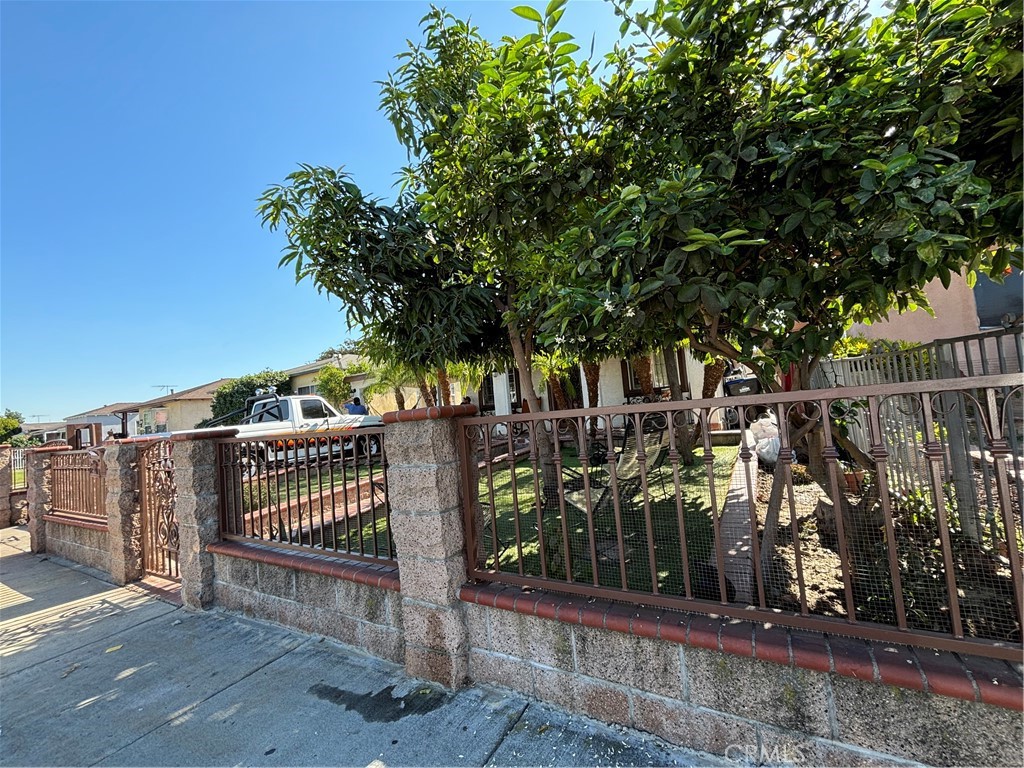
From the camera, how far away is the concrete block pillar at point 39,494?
652 cm

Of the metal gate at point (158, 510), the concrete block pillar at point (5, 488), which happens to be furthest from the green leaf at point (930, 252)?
the concrete block pillar at point (5, 488)

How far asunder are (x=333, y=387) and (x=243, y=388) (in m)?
7.00

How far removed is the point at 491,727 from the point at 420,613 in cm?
69

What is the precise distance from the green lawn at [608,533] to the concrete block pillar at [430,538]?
0.81ft

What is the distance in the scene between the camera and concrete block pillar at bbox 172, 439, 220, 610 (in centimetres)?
381

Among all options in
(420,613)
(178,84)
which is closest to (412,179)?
(420,613)

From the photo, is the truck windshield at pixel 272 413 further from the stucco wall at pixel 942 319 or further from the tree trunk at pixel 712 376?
the stucco wall at pixel 942 319

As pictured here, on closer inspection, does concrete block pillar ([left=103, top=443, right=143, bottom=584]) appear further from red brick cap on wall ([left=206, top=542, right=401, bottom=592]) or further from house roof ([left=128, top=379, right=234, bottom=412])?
house roof ([left=128, top=379, right=234, bottom=412])

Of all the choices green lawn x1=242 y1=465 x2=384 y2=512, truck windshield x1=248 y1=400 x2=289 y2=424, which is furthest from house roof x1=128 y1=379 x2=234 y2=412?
green lawn x1=242 y1=465 x2=384 y2=512

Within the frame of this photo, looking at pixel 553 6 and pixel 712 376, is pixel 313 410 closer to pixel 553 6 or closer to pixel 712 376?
pixel 712 376

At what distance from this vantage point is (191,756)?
7.04 ft

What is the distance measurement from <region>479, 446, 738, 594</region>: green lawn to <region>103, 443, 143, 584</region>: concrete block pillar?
12.7 feet

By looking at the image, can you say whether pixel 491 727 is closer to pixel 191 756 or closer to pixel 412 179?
pixel 191 756

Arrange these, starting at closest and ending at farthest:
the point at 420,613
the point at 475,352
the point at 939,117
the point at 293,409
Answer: the point at 939,117, the point at 420,613, the point at 475,352, the point at 293,409
